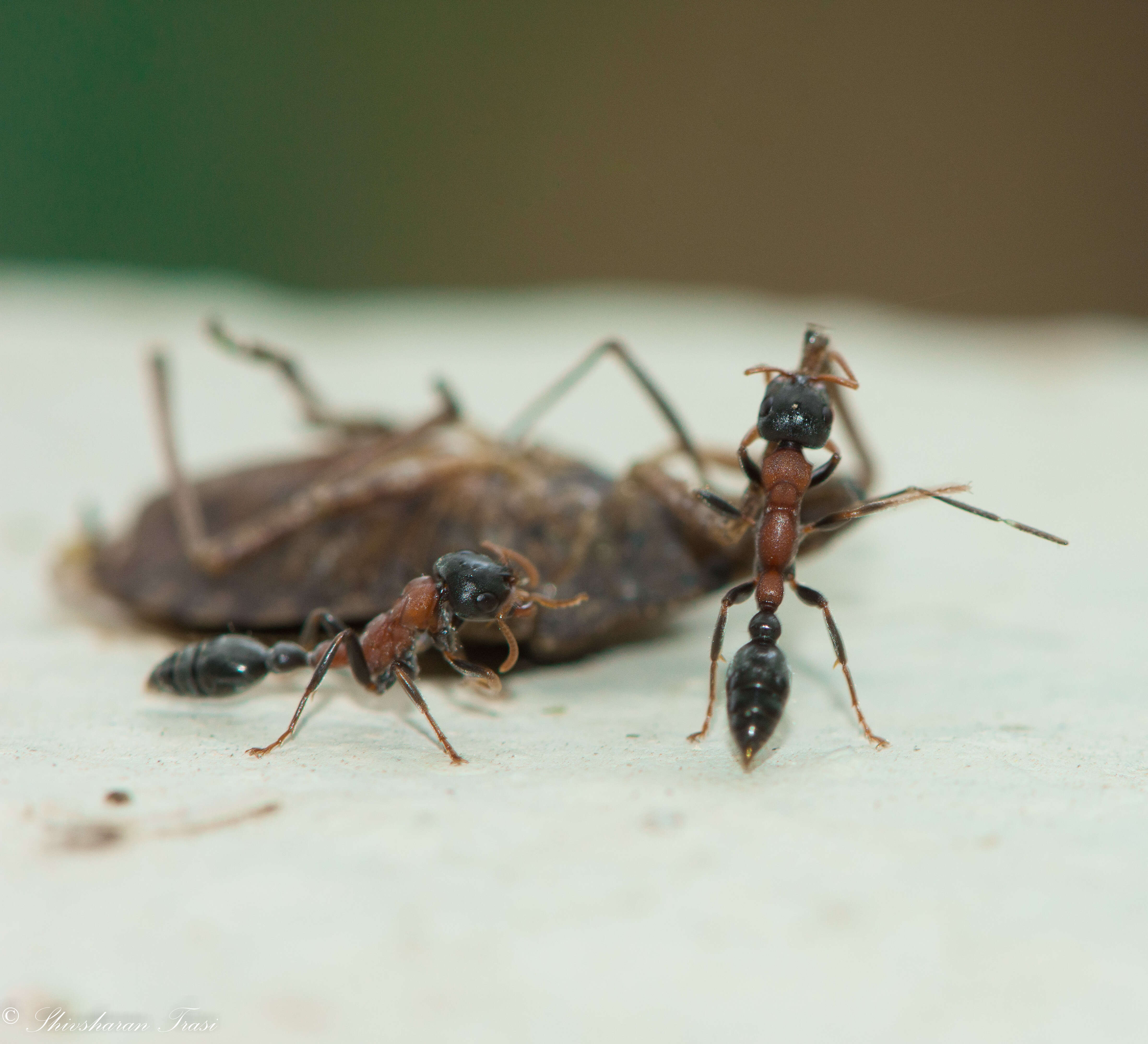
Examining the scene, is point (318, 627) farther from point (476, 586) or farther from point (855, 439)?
point (855, 439)

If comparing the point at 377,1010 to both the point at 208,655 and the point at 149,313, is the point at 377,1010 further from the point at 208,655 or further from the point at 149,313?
the point at 149,313

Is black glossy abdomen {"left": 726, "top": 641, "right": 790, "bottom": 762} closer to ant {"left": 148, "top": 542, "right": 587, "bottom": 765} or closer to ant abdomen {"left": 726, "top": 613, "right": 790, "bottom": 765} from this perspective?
ant abdomen {"left": 726, "top": 613, "right": 790, "bottom": 765}

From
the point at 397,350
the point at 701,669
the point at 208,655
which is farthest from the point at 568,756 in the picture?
the point at 397,350

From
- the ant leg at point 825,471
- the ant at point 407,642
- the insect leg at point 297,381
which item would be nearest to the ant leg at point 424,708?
the ant at point 407,642

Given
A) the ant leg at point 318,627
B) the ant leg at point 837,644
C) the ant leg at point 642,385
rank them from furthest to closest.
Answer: the ant leg at point 642,385 → the ant leg at point 318,627 → the ant leg at point 837,644

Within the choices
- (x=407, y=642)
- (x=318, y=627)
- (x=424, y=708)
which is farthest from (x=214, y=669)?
(x=424, y=708)

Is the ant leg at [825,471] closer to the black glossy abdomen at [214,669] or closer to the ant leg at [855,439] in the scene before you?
the ant leg at [855,439]
